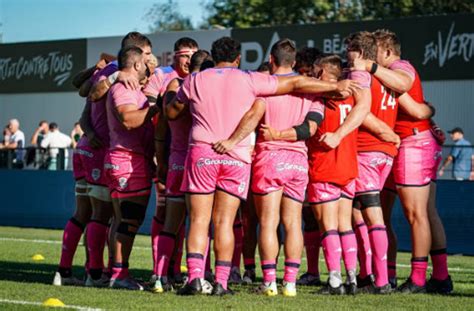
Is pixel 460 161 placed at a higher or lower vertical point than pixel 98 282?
higher

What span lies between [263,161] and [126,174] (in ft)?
4.91

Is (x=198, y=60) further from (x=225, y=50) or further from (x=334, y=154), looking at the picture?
(x=334, y=154)

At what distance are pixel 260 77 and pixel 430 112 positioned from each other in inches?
81.7

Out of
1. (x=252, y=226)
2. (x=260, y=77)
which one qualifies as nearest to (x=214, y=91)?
(x=260, y=77)

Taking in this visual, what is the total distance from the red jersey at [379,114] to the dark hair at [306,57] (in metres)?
0.74

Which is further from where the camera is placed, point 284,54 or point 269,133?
point 284,54

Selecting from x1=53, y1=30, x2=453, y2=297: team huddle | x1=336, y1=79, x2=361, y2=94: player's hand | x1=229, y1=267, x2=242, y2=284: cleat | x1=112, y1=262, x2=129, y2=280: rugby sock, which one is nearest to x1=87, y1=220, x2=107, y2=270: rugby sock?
x1=53, y1=30, x2=453, y2=297: team huddle

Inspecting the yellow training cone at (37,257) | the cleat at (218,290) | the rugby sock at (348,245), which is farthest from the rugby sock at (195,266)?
the yellow training cone at (37,257)

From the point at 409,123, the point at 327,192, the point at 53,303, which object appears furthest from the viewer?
the point at 409,123

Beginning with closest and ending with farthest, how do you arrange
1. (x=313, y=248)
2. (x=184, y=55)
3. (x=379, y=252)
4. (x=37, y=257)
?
1. (x=379, y=252)
2. (x=184, y=55)
3. (x=313, y=248)
4. (x=37, y=257)

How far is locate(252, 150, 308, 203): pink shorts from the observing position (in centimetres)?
1055

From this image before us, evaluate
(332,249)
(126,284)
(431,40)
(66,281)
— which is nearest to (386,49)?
(332,249)

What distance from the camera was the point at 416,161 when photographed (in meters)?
11.4

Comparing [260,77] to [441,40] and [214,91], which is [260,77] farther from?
[441,40]
